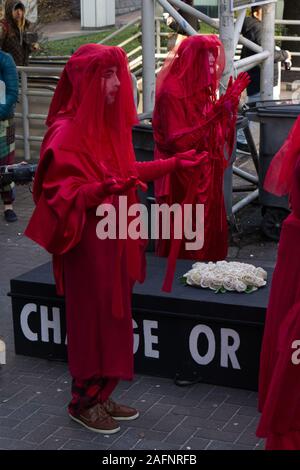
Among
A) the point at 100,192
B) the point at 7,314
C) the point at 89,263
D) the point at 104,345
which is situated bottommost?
the point at 7,314

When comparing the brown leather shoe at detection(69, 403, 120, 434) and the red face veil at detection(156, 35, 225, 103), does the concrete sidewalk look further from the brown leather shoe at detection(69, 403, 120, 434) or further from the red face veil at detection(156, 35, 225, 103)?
the brown leather shoe at detection(69, 403, 120, 434)

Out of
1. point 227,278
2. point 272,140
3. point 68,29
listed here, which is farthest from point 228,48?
point 68,29

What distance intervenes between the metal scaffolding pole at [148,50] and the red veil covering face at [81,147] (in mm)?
4396

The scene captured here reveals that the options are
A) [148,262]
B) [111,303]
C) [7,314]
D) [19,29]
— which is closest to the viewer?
[111,303]

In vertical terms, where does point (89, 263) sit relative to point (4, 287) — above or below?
above

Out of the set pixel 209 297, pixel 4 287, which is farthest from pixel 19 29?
pixel 209 297

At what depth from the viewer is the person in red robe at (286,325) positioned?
15.1ft

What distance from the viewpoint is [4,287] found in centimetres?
797

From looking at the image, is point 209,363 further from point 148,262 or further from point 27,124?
point 27,124

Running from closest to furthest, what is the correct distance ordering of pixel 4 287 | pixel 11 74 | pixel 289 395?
pixel 289 395 < pixel 4 287 < pixel 11 74

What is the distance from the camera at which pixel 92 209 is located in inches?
203

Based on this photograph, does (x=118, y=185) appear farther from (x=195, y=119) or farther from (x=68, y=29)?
→ (x=68, y=29)

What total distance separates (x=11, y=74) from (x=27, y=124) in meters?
2.89

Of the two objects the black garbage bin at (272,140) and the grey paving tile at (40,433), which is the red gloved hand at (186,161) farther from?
the black garbage bin at (272,140)
